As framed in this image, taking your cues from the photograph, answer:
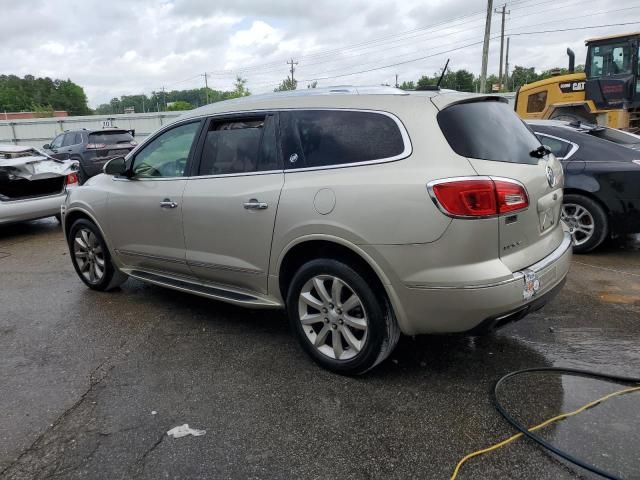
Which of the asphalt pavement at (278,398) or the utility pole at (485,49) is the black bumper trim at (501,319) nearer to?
the asphalt pavement at (278,398)

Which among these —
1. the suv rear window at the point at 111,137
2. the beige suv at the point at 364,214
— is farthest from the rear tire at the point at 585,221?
the suv rear window at the point at 111,137

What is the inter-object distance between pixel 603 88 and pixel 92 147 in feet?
43.3

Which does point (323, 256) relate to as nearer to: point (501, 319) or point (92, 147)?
point (501, 319)

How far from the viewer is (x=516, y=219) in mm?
2930

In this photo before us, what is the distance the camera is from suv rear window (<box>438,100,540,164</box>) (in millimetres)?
2990

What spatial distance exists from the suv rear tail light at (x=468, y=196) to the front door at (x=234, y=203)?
1.09 m

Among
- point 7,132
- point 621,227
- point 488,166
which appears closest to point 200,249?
point 488,166

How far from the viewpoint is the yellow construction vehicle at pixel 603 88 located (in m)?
11.9

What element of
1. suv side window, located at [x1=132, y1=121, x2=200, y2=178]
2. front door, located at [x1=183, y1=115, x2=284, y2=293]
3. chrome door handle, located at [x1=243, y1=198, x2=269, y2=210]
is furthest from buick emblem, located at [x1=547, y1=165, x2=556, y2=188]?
suv side window, located at [x1=132, y1=121, x2=200, y2=178]

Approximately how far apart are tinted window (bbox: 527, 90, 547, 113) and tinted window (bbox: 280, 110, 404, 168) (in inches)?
451

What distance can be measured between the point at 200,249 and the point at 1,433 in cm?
168

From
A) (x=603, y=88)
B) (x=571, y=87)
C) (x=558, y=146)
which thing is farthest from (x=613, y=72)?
(x=558, y=146)

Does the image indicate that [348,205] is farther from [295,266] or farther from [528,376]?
[528,376]

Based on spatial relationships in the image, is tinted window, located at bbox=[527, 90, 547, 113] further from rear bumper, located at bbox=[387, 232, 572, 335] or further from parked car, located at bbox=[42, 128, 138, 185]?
rear bumper, located at bbox=[387, 232, 572, 335]
